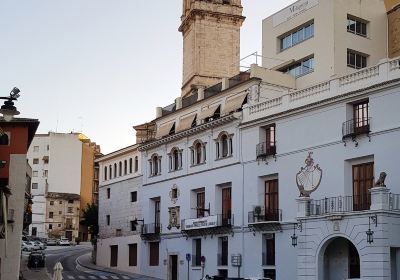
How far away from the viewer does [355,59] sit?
49594mm

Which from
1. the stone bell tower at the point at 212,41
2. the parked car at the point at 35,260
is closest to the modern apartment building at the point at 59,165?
the stone bell tower at the point at 212,41

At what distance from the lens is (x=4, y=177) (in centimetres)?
4088

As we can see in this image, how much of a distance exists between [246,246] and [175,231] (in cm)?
984

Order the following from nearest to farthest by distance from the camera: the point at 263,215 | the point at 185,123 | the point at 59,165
Result: the point at 263,215, the point at 185,123, the point at 59,165

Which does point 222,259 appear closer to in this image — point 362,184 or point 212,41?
point 362,184

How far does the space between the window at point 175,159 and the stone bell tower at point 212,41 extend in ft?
47.0

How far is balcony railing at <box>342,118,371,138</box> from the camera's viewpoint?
124ft

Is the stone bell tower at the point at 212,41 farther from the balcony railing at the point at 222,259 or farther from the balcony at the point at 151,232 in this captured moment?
the balcony railing at the point at 222,259

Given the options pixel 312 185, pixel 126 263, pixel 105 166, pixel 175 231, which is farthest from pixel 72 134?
pixel 312 185

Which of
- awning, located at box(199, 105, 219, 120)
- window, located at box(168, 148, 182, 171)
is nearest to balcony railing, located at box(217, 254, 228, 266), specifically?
window, located at box(168, 148, 182, 171)

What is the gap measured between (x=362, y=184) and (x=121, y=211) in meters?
32.0

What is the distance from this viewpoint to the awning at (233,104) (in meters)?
48.7

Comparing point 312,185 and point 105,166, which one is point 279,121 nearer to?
point 312,185

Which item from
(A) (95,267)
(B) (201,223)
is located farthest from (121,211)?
(B) (201,223)
